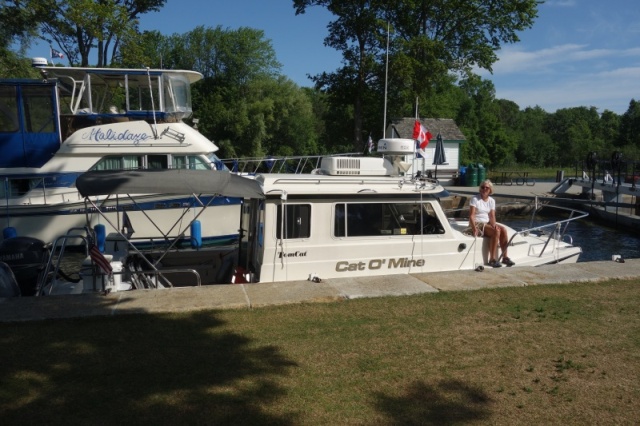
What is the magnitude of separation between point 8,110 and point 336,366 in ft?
43.8

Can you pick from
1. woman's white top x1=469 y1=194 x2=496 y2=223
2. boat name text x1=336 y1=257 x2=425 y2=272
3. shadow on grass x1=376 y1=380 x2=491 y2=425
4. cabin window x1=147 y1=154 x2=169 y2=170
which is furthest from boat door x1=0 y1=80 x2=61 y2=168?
shadow on grass x1=376 y1=380 x2=491 y2=425

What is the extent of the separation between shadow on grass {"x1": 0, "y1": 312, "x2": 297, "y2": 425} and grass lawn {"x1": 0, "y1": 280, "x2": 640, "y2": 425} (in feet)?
0.05

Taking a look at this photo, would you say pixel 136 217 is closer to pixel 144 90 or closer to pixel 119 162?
pixel 119 162

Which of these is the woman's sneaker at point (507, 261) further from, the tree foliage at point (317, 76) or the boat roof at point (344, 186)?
the tree foliage at point (317, 76)

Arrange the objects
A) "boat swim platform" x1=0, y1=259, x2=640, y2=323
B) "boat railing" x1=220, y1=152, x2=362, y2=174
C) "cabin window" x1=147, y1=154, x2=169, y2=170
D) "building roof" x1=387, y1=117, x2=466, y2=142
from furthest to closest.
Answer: "building roof" x1=387, y1=117, x2=466, y2=142 < "boat railing" x1=220, y1=152, x2=362, y2=174 < "cabin window" x1=147, y1=154, x2=169, y2=170 < "boat swim platform" x1=0, y1=259, x2=640, y2=323

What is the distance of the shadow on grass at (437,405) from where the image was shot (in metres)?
3.93

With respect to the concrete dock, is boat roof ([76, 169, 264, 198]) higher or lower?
higher

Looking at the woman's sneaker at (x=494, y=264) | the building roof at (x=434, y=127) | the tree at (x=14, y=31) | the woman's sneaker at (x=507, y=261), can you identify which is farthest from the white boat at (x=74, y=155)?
the building roof at (x=434, y=127)

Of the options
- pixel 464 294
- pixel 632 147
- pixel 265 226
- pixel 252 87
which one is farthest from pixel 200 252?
pixel 632 147

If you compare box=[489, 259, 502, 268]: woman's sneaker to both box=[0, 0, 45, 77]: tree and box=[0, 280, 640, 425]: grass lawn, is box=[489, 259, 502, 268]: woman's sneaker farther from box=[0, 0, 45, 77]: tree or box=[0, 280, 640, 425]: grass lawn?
box=[0, 0, 45, 77]: tree

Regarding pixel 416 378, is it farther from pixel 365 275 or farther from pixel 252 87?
pixel 252 87

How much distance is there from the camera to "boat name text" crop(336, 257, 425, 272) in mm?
8531

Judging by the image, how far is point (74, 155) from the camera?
1416 centimetres

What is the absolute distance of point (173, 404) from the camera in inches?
159
